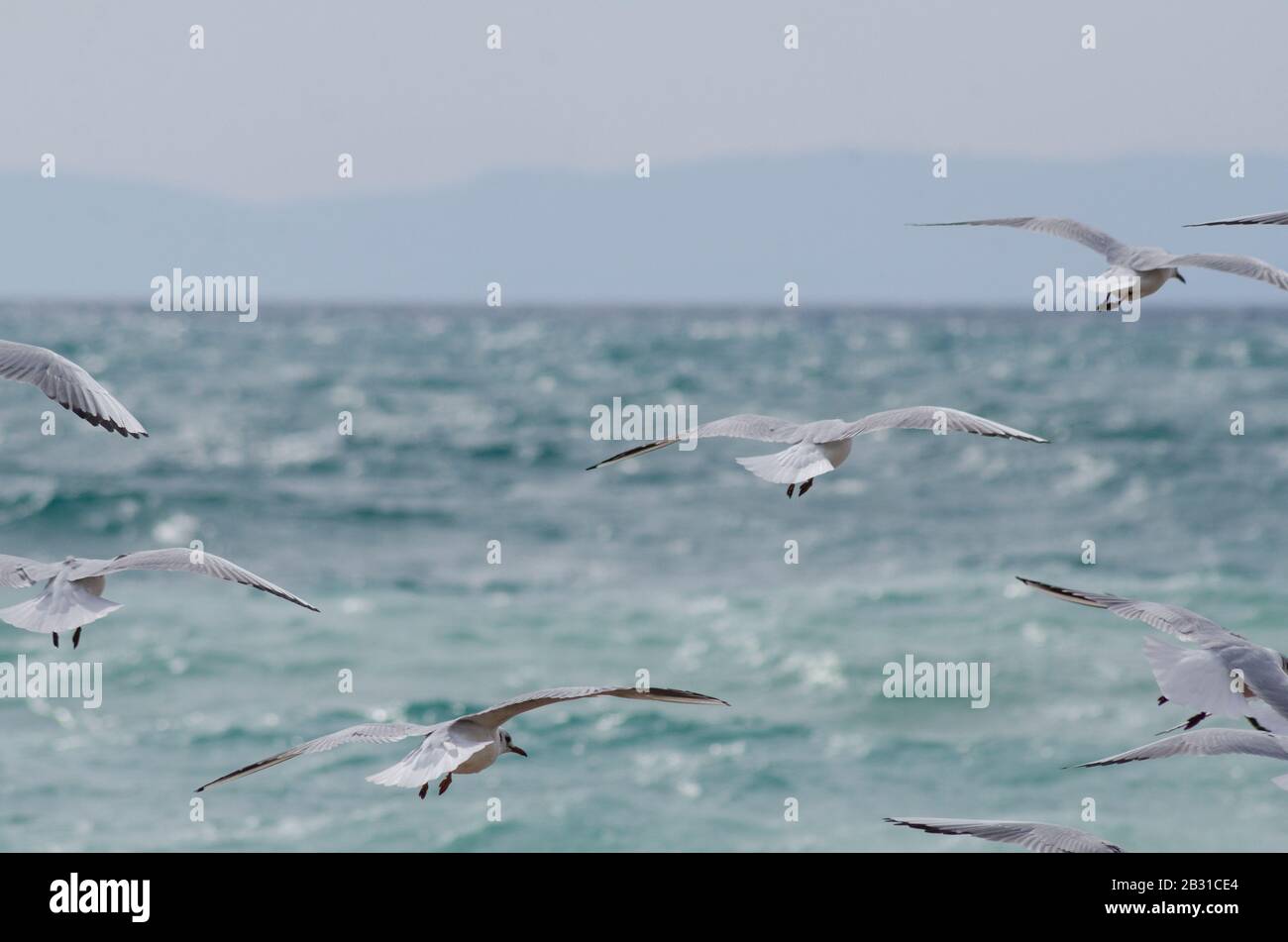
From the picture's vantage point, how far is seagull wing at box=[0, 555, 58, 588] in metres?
8.03

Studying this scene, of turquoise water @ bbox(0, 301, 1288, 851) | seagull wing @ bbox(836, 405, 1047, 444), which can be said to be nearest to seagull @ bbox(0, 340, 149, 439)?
seagull wing @ bbox(836, 405, 1047, 444)

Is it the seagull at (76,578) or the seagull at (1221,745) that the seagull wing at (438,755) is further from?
the seagull at (1221,745)

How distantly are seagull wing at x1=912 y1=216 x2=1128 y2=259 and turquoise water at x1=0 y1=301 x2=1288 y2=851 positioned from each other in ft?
21.3

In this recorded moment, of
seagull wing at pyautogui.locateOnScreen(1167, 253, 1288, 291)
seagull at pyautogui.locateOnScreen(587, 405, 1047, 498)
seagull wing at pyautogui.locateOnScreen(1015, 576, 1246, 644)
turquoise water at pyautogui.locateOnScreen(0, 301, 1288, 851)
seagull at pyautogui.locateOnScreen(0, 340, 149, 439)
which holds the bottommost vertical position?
turquoise water at pyautogui.locateOnScreen(0, 301, 1288, 851)

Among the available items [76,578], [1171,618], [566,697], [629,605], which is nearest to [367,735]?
[566,697]

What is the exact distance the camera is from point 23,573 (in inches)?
318

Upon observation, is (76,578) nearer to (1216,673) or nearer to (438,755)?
(438,755)

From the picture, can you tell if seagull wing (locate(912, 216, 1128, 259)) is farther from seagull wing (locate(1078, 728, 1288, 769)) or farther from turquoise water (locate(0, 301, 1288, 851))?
turquoise water (locate(0, 301, 1288, 851))

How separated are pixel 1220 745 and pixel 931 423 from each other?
6.66 ft

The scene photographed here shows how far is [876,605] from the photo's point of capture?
21625 millimetres

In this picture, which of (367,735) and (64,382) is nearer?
(367,735)

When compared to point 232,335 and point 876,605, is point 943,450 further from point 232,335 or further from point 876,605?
point 232,335

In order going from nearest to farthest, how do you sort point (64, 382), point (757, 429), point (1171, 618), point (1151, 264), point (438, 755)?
point (438, 755)
point (1171, 618)
point (64, 382)
point (757, 429)
point (1151, 264)

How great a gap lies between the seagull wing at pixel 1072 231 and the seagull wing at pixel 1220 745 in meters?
2.80
